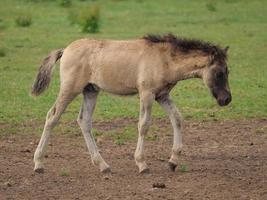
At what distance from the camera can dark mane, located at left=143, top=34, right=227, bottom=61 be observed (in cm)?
1130

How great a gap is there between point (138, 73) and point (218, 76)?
3.32 feet

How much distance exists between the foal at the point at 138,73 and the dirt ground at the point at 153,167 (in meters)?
0.35

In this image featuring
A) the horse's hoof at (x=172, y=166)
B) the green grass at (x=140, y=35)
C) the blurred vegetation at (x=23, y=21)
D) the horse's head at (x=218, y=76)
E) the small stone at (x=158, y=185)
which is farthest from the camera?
the blurred vegetation at (x=23, y=21)

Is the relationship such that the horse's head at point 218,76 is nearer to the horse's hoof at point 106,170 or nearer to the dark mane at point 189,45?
the dark mane at point 189,45

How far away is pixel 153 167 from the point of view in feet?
38.7

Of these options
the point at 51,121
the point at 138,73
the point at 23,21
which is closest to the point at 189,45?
the point at 138,73

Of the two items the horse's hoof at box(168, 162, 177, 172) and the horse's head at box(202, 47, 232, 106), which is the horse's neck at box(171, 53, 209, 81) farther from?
the horse's hoof at box(168, 162, 177, 172)

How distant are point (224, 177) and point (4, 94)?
24.2 feet

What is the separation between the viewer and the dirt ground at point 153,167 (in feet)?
33.5

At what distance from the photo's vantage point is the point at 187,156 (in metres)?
12.6

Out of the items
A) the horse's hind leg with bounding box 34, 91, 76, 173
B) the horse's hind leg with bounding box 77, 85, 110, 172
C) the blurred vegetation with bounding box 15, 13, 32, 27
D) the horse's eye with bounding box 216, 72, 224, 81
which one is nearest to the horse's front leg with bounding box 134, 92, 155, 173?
the horse's hind leg with bounding box 77, 85, 110, 172

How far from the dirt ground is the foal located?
13.6 inches

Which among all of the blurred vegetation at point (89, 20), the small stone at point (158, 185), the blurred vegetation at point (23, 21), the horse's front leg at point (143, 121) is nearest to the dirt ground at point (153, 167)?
the small stone at point (158, 185)

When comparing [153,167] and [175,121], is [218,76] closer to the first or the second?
[175,121]
